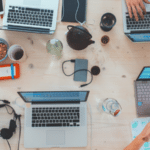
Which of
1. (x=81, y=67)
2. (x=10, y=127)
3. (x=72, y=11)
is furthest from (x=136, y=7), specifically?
(x=10, y=127)

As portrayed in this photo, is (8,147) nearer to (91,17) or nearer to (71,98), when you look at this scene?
(71,98)

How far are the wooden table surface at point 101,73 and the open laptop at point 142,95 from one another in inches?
1.2

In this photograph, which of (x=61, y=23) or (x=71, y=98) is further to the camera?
(x=61, y=23)

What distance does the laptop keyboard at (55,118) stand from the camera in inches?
38.7

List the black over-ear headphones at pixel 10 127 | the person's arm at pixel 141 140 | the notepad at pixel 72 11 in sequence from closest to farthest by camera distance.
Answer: the person's arm at pixel 141 140 → the black over-ear headphones at pixel 10 127 → the notepad at pixel 72 11

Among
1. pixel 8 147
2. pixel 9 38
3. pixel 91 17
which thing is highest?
pixel 91 17

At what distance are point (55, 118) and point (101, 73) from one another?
1.36ft

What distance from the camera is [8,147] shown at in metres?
0.99

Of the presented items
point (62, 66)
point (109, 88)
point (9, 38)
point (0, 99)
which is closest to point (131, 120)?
point (109, 88)

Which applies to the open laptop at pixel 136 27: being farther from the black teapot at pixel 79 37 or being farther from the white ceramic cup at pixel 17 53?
the white ceramic cup at pixel 17 53

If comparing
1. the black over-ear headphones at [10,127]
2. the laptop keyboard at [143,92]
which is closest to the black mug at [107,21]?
the laptop keyboard at [143,92]

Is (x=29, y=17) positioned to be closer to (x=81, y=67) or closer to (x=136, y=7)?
(x=81, y=67)

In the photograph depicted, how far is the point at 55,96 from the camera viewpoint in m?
0.95

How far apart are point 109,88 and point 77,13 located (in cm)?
55
